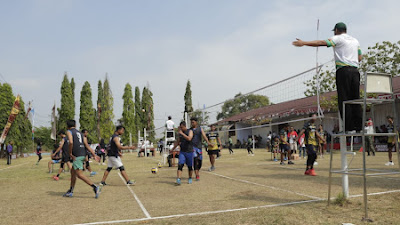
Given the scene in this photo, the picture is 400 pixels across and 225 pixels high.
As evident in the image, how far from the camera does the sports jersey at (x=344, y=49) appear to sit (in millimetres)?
5441

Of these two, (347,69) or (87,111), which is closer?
(347,69)

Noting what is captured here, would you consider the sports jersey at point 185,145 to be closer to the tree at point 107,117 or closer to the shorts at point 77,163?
the shorts at point 77,163

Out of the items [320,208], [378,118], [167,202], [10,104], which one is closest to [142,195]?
[167,202]

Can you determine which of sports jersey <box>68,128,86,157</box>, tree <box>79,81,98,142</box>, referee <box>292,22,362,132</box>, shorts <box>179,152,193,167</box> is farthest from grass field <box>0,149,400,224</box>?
tree <box>79,81,98,142</box>

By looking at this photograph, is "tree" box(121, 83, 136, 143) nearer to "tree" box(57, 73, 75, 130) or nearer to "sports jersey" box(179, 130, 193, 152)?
"tree" box(57, 73, 75, 130)

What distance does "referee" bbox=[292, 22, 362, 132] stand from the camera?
5.27 meters

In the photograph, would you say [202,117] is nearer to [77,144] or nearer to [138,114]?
[77,144]

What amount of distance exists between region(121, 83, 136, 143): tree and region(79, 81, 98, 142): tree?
516 centimetres

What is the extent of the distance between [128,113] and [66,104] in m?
9.97

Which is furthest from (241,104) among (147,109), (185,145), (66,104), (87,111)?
(185,145)

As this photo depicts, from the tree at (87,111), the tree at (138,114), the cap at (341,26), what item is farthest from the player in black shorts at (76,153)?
the tree at (138,114)

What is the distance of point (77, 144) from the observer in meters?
7.88

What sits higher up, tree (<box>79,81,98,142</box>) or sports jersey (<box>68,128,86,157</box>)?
tree (<box>79,81,98,142</box>)

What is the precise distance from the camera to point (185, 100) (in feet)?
179
